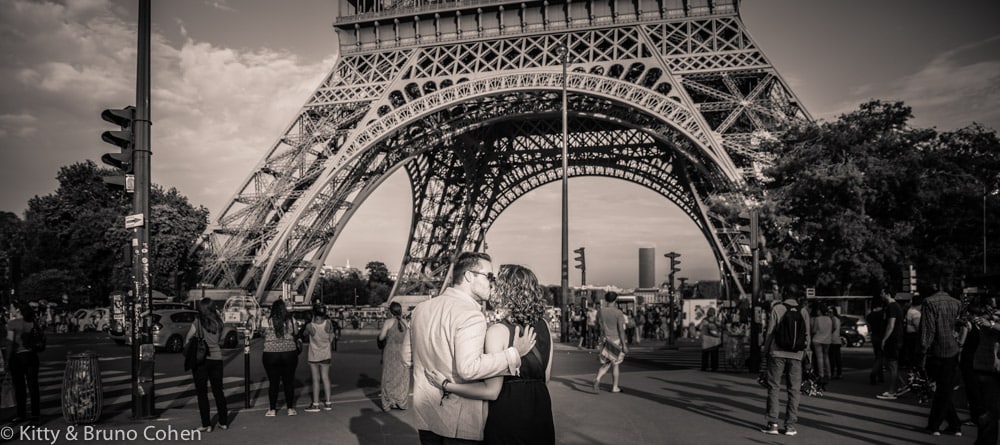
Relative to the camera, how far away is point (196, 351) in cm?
870

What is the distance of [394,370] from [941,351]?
6.78 metres

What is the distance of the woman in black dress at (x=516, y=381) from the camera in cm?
412

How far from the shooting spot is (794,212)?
926 inches

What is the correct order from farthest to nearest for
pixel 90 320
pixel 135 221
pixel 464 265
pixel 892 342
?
pixel 90 320, pixel 892 342, pixel 135 221, pixel 464 265

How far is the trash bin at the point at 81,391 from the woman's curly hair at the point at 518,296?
6974 millimetres

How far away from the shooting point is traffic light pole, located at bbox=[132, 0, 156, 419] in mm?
9352

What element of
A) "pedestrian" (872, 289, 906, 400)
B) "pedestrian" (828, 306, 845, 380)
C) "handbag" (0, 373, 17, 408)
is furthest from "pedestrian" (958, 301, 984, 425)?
"handbag" (0, 373, 17, 408)

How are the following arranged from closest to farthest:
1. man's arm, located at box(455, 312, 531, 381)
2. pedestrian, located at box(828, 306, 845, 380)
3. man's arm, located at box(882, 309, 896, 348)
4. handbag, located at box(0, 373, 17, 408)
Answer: man's arm, located at box(455, 312, 531, 381) → handbag, located at box(0, 373, 17, 408) → man's arm, located at box(882, 309, 896, 348) → pedestrian, located at box(828, 306, 845, 380)

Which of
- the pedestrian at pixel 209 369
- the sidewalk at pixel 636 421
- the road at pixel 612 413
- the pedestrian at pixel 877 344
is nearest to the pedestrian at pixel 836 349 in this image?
the road at pixel 612 413

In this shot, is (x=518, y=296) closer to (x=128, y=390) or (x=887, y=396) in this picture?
(x=887, y=396)

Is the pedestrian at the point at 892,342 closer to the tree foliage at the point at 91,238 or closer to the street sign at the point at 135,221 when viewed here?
the street sign at the point at 135,221

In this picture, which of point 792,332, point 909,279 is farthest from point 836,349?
point 792,332

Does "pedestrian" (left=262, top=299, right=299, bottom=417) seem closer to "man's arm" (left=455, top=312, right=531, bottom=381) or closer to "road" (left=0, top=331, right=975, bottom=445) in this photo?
"road" (left=0, top=331, right=975, bottom=445)

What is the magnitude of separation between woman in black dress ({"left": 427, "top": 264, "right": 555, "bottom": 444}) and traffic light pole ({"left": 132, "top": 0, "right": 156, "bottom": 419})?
645 cm
